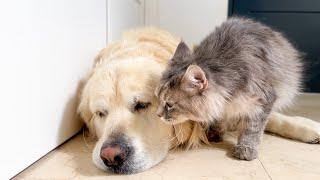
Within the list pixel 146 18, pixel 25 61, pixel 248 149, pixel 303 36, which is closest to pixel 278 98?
pixel 248 149

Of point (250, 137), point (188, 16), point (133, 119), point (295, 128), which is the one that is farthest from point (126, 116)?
point (188, 16)

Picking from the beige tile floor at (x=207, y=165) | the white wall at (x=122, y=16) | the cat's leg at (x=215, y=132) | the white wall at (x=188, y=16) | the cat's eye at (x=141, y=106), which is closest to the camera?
the beige tile floor at (x=207, y=165)

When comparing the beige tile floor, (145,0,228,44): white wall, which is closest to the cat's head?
the beige tile floor

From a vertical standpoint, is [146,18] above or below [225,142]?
above

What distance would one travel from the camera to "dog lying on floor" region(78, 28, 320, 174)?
1333mm

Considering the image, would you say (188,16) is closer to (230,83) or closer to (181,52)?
(181,52)

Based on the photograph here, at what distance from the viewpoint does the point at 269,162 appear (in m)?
1.46

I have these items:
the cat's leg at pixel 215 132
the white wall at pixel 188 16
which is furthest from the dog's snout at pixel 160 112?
the white wall at pixel 188 16

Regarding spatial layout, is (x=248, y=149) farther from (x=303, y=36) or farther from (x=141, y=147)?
(x=303, y=36)

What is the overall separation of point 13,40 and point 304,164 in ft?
3.84

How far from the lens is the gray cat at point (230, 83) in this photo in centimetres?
137

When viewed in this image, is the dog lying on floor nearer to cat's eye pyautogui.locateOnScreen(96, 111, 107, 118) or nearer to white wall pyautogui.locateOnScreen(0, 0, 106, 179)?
cat's eye pyautogui.locateOnScreen(96, 111, 107, 118)

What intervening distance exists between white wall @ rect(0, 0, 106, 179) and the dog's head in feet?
0.49

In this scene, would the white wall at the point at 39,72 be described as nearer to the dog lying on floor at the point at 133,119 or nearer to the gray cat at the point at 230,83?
the dog lying on floor at the point at 133,119
